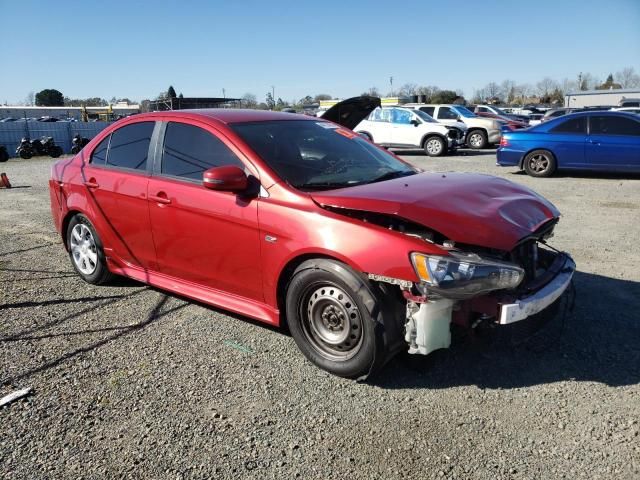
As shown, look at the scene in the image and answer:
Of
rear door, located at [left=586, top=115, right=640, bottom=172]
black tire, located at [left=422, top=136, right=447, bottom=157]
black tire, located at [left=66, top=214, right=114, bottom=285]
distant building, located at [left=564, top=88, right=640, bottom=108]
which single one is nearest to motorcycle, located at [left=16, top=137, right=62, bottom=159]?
black tire, located at [left=422, top=136, right=447, bottom=157]

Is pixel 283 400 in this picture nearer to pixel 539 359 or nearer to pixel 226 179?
pixel 226 179

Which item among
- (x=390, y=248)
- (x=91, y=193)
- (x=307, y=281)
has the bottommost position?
(x=307, y=281)

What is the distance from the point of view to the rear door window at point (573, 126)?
38.8 ft

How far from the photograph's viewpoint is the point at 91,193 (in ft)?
16.0

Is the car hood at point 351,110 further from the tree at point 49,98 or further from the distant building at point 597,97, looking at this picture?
the tree at point 49,98

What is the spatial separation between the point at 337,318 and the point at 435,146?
16127 mm

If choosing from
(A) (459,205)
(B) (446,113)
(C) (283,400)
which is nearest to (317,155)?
(A) (459,205)

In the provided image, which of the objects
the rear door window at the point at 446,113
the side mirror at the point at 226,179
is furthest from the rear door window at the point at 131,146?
the rear door window at the point at 446,113

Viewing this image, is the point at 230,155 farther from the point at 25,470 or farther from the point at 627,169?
the point at 627,169

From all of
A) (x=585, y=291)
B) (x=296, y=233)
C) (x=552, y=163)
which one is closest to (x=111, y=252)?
(x=296, y=233)

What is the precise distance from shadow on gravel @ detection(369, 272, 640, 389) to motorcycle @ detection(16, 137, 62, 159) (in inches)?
879

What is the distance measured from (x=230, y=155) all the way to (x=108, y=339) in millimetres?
1649

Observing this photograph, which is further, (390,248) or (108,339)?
(108,339)

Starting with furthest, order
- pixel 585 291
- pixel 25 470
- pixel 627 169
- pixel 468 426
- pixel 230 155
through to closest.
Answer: pixel 627 169 < pixel 585 291 < pixel 230 155 < pixel 468 426 < pixel 25 470
